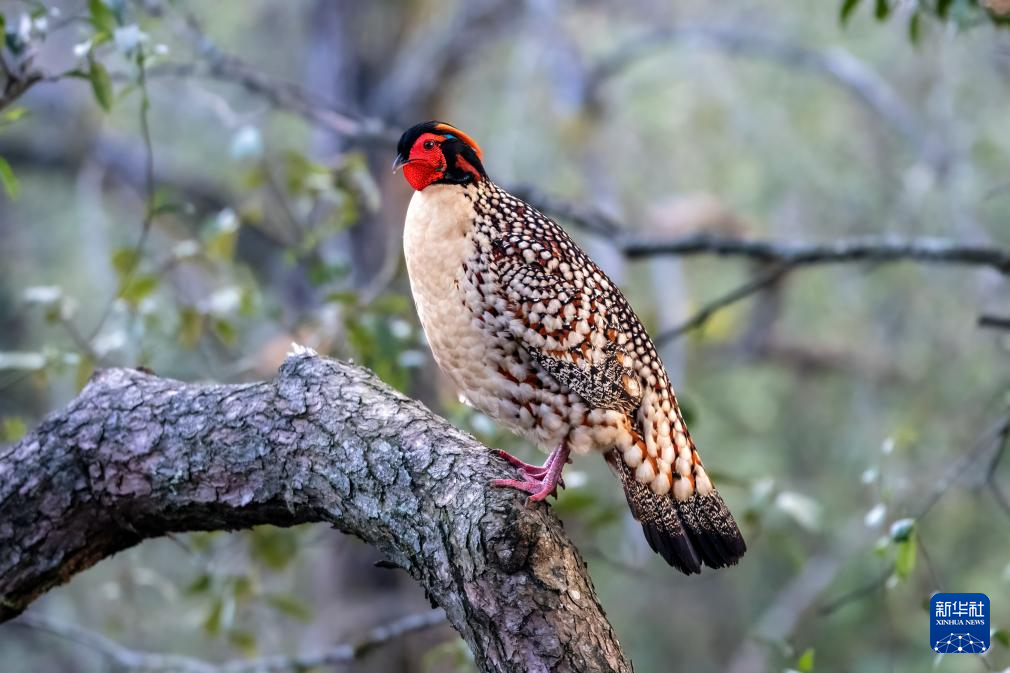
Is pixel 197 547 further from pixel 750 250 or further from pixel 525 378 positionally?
pixel 750 250

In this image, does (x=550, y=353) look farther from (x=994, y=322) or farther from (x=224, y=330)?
(x=224, y=330)

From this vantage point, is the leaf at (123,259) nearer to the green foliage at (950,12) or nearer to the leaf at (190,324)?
the leaf at (190,324)

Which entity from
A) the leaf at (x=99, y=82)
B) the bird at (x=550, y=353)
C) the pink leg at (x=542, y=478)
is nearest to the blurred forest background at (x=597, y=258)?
the leaf at (x=99, y=82)

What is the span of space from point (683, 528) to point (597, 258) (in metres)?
4.98

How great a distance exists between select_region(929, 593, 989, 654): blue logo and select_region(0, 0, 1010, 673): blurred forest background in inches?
6.4

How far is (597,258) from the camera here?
761 centimetres

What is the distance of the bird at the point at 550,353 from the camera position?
2.74 m

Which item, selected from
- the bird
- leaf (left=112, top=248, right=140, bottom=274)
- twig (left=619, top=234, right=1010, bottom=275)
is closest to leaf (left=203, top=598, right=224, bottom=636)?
leaf (left=112, top=248, right=140, bottom=274)

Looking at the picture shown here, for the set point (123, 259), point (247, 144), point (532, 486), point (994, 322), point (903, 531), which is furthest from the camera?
point (247, 144)

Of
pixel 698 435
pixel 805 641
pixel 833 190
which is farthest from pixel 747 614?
pixel 833 190

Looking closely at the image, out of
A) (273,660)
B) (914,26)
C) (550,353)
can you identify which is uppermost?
(914,26)

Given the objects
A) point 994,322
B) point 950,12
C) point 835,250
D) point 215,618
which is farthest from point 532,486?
point 215,618

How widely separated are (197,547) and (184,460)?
2.06m

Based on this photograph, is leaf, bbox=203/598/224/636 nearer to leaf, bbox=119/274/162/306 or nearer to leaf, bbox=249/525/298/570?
leaf, bbox=249/525/298/570
